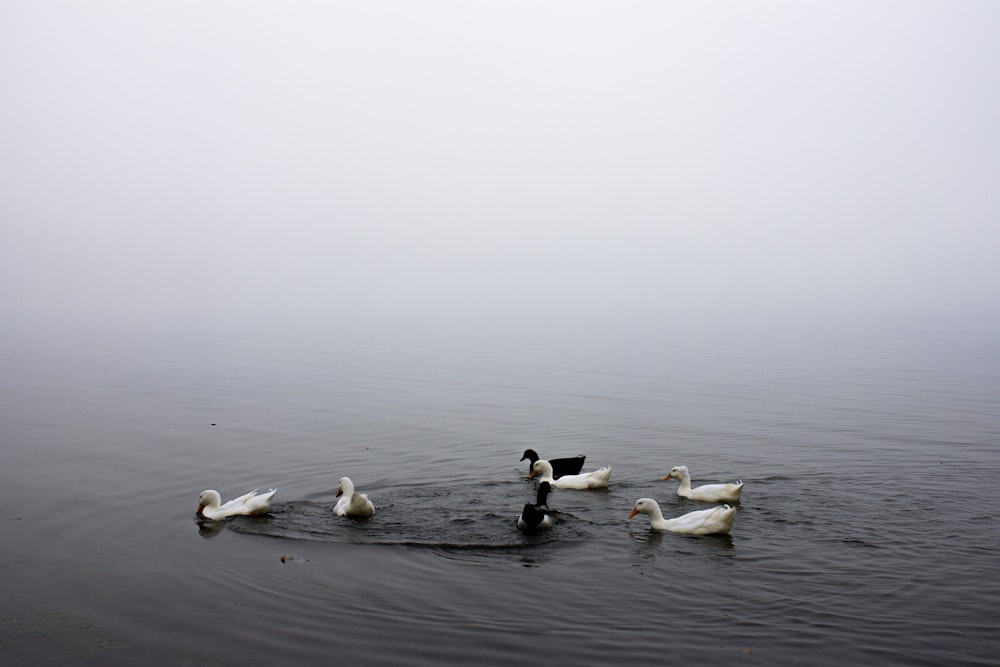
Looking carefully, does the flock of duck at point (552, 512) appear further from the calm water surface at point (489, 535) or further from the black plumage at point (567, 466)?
the black plumage at point (567, 466)

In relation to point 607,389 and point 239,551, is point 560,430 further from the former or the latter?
point 239,551

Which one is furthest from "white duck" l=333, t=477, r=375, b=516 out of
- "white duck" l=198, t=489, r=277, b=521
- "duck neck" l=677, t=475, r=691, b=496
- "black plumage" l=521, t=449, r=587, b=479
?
"duck neck" l=677, t=475, r=691, b=496

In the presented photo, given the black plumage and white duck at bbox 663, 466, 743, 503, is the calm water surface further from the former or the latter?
the black plumage

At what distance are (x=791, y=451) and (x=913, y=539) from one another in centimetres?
870

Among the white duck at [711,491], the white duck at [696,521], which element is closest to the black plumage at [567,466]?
the white duck at [711,491]

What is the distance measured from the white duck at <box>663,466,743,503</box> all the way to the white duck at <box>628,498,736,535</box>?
5.15ft

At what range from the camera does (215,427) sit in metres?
26.3

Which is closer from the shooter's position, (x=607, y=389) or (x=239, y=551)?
(x=239, y=551)

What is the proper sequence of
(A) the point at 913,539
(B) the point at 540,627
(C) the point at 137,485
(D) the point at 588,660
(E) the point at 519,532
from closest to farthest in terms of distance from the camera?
(D) the point at 588,660
(B) the point at 540,627
(A) the point at 913,539
(E) the point at 519,532
(C) the point at 137,485

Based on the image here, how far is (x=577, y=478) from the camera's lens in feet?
59.2

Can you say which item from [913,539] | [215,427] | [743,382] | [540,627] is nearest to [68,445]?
[215,427]

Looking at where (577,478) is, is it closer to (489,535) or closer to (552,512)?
(552,512)

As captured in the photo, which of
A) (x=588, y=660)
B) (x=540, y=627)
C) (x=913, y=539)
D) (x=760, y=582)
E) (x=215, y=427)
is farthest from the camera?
(x=215, y=427)

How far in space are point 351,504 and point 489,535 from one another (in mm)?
2649
